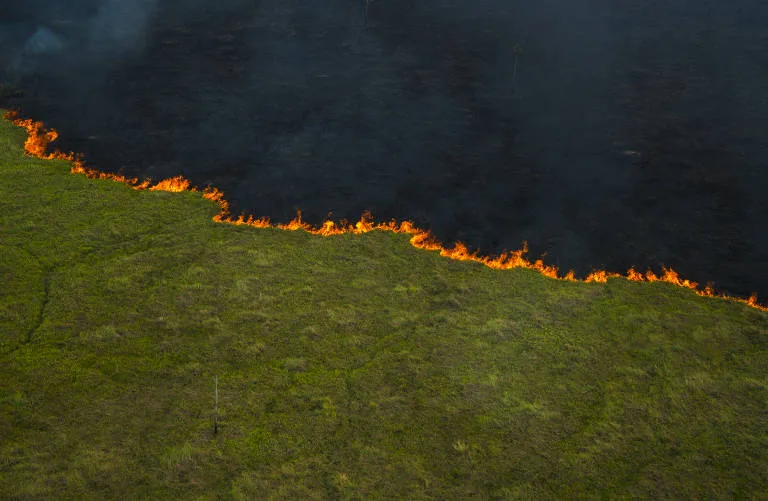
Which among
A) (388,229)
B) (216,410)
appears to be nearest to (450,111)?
(388,229)

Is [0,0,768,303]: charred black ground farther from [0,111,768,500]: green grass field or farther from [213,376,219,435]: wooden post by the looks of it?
[213,376,219,435]: wooden post

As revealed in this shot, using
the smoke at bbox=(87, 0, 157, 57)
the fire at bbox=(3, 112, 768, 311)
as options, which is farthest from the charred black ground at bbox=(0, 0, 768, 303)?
the fire at bbox=(3, 112, 768, 311)

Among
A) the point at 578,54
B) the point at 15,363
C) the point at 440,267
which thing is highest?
the point at 578,54

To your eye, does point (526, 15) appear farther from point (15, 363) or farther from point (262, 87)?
point (15, 363)

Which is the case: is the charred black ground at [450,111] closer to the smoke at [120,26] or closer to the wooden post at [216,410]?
the smoke at [120,26]

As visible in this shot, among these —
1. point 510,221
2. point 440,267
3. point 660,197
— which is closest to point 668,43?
point 660,197

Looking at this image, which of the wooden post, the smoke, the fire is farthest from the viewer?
the smoke

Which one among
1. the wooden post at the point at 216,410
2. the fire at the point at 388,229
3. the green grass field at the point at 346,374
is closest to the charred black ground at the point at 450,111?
the fire at the point at 388,229
